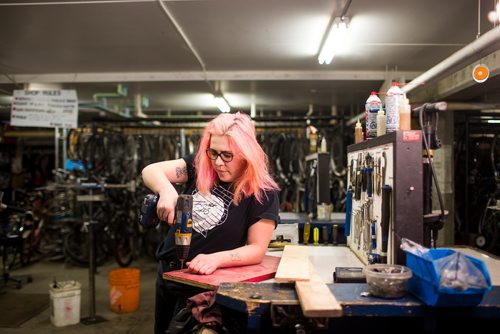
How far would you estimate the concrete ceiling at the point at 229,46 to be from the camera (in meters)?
4.27

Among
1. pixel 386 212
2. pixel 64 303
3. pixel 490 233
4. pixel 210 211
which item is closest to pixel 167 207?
pixel 210 211

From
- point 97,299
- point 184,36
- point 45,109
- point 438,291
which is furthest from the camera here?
point 97,299

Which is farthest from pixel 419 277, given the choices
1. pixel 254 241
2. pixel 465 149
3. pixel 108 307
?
pixel 465 149

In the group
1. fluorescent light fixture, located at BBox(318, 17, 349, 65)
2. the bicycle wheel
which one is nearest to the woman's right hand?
fluorescent light fixture, located at BBox(318, 17, 349, 65)

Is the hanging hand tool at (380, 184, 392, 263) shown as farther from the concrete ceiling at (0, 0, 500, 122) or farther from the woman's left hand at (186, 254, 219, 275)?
the concrete ceiling at (0, 0, 500, 122)

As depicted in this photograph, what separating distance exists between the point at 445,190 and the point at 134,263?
5105 mm

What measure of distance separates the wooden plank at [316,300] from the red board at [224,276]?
0.28 m

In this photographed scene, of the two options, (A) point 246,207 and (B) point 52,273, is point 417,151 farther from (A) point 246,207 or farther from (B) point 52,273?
(B) point 52,273

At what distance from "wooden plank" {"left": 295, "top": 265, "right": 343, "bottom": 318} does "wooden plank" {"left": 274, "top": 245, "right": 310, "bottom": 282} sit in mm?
41

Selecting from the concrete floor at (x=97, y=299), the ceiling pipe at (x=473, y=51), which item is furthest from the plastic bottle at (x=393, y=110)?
the concrete floor at (x=97, y=299)

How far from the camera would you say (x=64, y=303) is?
4730 millimetres

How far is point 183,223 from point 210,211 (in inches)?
7.9

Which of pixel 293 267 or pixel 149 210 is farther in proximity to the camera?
pixel 149 210

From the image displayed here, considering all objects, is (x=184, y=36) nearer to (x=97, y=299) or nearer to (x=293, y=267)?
(x=97, y=299)
